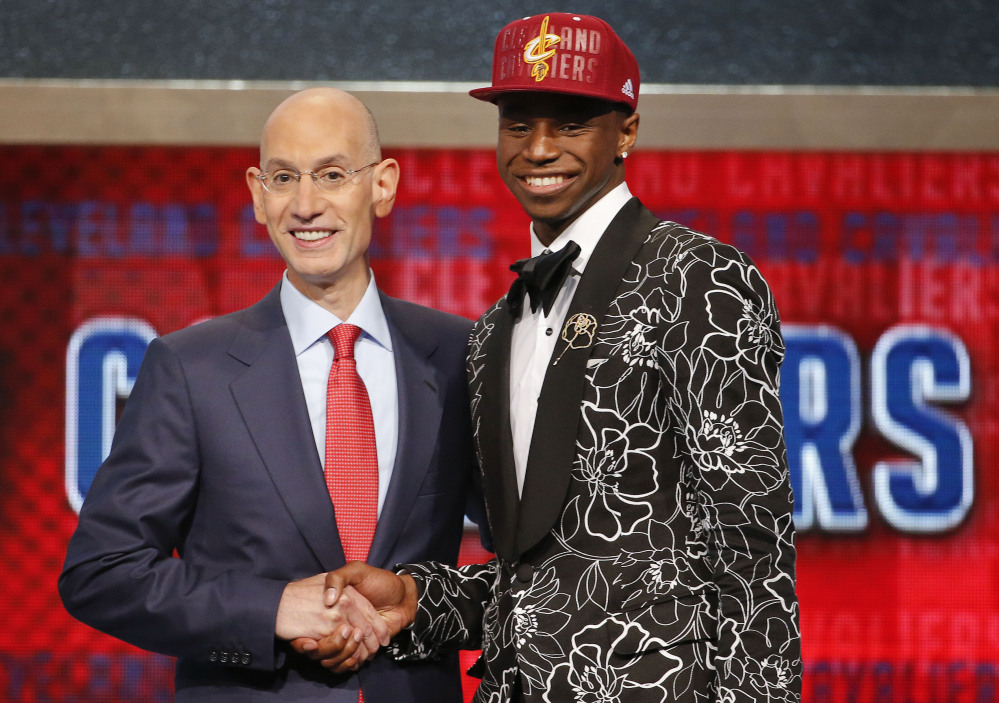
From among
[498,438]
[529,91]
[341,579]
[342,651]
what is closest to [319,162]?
[529,91]

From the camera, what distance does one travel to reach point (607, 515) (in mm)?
1441

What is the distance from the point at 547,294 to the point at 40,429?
1595 millimetres

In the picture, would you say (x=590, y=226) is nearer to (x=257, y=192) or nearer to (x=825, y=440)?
(x=257, y=192)

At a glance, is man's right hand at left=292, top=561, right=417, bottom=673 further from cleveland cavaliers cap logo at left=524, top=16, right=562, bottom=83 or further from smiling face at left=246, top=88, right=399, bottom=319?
cleveland cavaliers cap logo at left=524, top=16, right=562, bottom=83

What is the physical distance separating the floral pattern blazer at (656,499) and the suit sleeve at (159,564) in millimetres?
384

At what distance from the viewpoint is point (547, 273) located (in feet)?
5.06

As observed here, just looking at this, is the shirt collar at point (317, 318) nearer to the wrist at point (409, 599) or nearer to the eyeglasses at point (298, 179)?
the eyeglasses at point (298, 179)

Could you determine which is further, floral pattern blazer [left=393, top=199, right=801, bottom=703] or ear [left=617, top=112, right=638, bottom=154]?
ear [left=617, top=112, right=638, bottom=154]

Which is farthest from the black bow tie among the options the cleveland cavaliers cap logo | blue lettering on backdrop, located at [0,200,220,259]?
blue lettering on backdrop, located at [0,200,220,259]

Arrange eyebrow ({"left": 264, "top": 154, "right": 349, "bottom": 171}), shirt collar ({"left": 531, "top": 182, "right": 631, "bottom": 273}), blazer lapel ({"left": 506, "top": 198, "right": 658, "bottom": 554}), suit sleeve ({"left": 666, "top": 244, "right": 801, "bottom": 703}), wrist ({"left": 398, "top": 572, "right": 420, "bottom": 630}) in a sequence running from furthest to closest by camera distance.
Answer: eyebrow ({"left": 264, "top": 154, "right": 349, "bottom": 171}), wrist ({"left": 398, "top": 572, "right": 420, "bottom": 630}), shirt collar ({"left": 531, "top": 182, "right": 631, "bottom": 273}), blazer lapel ({"left": 506, "top": 198, "right": 658, "bottom": 554}), suit sleeve ({"left": 666, "top": 244, "right": 801, "bottom": 703})

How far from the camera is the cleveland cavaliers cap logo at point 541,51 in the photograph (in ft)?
4.93

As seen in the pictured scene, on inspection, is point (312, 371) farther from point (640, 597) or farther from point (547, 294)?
point (640, 597)

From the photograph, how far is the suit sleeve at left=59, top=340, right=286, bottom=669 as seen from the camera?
1.61 m

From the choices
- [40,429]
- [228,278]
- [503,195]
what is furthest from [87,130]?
[503,195]
